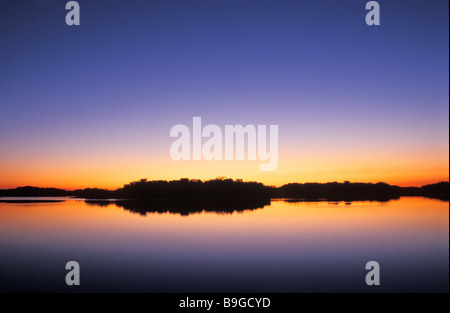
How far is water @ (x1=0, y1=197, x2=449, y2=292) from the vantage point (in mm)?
10727

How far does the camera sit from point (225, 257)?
14.6 meters

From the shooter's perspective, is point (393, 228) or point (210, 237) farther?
point (393, 228)

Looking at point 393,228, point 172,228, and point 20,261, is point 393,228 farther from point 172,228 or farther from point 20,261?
point 20,261

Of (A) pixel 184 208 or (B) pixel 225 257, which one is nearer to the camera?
(B) pixel 225 257

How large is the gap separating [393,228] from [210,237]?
49.9ft

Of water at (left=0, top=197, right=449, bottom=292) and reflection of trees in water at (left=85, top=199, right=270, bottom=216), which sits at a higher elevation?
water at (left=0, top=197, right=449, bottom=292)

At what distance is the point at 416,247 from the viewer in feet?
57.7

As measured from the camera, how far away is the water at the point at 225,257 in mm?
10727

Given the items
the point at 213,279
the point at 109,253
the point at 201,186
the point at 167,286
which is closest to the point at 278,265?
the point at 213,279

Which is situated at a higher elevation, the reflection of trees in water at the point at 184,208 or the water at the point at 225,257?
the water at the point at 225,257

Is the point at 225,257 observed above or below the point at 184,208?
above

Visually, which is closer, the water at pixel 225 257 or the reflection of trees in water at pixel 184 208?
the water at pixel 225 257
